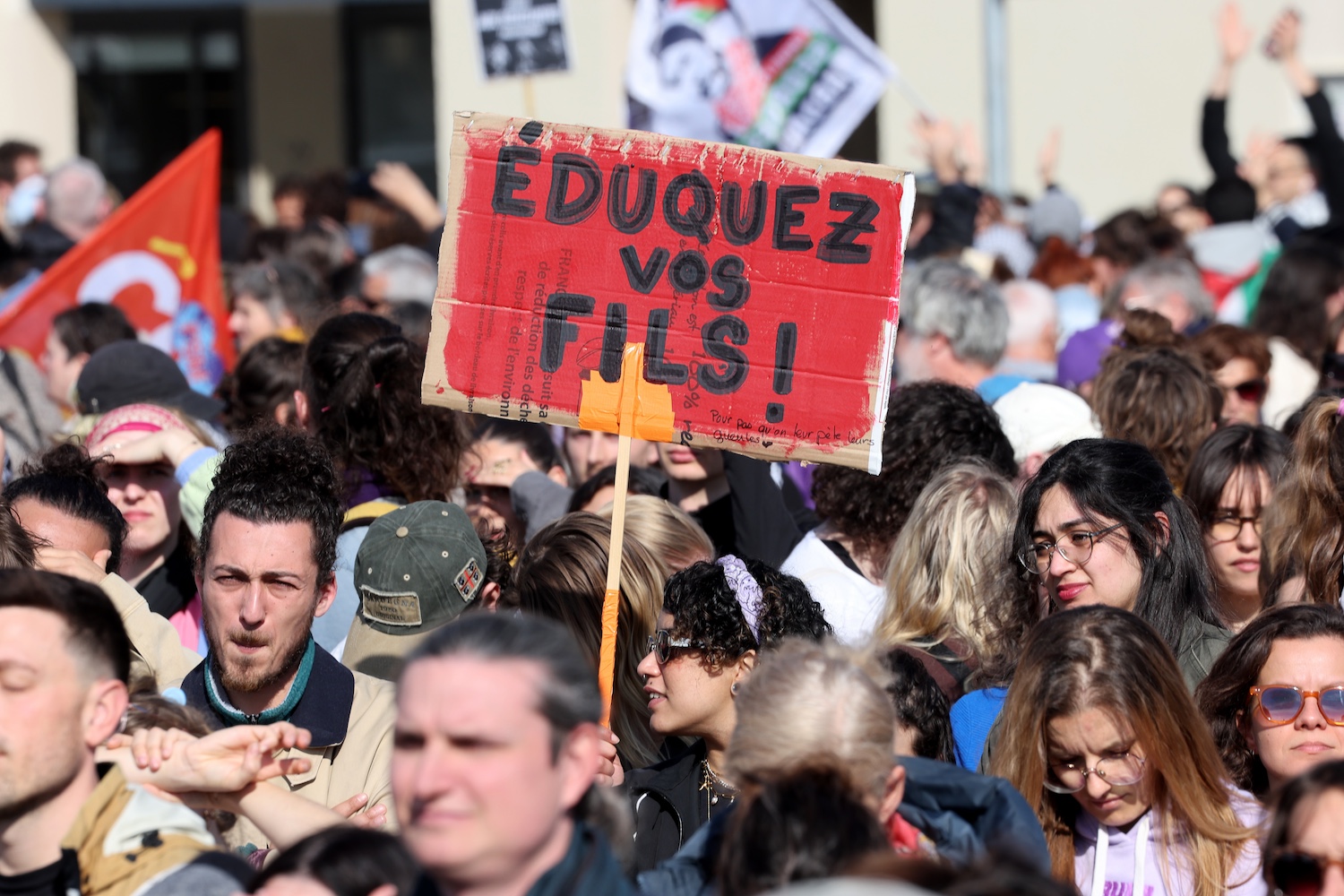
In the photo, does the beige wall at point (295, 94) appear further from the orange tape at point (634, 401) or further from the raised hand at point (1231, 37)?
the orange tape at point (634, 401)

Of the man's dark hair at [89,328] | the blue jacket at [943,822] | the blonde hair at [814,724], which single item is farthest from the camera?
the man's dark hair at [89,328]

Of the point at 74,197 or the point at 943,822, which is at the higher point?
the point at 74,197

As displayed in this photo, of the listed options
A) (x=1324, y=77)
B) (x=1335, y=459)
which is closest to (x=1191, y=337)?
(x=1335, y=459)

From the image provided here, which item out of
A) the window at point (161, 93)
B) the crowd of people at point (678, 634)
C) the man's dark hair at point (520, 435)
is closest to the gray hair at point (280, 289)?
the crowd of people at point (678, 634)

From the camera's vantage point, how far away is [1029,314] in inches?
280

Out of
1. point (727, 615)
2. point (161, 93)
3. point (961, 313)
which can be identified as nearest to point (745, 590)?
point (727, 615)

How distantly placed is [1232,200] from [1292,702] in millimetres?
6568

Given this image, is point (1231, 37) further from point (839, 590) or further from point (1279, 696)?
point (1279, 696)

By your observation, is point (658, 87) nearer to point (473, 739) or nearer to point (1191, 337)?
point (1191, 337)

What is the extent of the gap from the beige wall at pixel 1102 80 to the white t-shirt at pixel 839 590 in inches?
413

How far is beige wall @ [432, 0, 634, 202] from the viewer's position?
1495 cm

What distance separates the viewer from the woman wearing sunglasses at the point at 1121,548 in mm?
3906

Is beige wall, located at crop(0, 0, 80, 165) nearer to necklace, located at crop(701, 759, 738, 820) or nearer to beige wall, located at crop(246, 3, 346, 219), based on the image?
beige wall, located at crop(246, 3, 346, 219)

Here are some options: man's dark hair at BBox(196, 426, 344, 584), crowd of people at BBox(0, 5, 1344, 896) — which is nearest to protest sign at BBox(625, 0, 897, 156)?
crowd of people at BBox(0, 5, 1344, 896)
